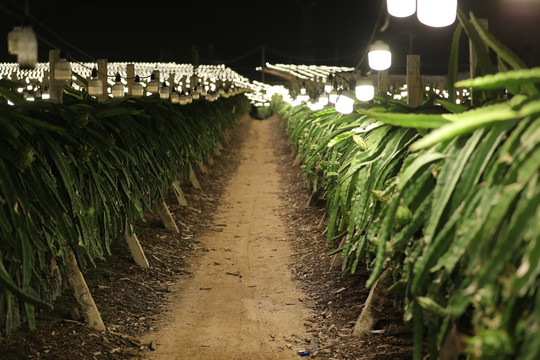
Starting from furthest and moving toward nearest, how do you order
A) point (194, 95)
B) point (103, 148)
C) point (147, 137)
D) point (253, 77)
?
point (253, 77), point (194, 95), point (147, 137), point (103, 148)

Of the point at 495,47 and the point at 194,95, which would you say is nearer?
the point at 495,47

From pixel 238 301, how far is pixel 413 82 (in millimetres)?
2150

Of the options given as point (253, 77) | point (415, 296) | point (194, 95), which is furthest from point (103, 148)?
point (253, 77)

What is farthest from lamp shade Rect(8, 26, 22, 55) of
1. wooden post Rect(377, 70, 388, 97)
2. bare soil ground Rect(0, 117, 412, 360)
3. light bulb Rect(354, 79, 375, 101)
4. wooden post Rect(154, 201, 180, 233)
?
wooden post Rect(377, 70, 388, 97)

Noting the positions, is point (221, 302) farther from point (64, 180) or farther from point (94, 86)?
point (94, 86)

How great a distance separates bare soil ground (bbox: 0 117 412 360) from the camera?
145 inches

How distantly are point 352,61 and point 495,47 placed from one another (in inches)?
1234

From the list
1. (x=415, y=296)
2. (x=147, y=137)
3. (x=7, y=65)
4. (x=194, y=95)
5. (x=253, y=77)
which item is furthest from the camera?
(x=253, y=77)

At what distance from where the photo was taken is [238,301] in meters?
4.73

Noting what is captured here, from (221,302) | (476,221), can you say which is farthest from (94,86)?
(476,221)

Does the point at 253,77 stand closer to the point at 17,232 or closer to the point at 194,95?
the point at 194,95

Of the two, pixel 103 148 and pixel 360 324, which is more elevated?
pixel 103 148

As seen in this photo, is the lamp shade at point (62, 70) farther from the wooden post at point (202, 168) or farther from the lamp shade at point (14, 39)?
the wooden post at point (202, 168)

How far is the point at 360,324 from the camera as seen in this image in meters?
3.82
